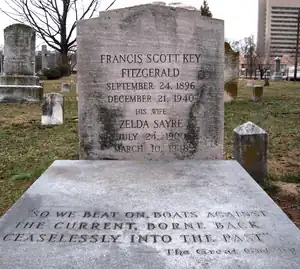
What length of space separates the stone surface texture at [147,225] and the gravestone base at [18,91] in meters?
11.8

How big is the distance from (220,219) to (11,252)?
1049 millimetres

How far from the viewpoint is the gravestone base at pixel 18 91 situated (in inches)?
562

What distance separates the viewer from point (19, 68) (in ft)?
48.9

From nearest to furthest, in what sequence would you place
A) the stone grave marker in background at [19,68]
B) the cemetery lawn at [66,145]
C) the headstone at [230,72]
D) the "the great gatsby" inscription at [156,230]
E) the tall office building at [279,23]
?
the "the great gatsby" inscription at [156,230] → the cemetery lawn at [66,145] → the headstone at [230,72] → the stone grave marker in background at [19,68] → the tall office building at [279,23]

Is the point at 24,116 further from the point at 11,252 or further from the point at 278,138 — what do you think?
the point at 11,252

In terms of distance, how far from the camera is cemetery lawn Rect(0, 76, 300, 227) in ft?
17.1

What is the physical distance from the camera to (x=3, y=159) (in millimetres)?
6910

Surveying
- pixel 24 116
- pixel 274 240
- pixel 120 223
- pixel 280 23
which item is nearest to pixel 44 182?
pixel 120 223

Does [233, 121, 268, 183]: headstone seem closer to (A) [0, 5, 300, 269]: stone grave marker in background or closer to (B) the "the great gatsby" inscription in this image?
(A) [0, 5, 300, 269]: stone grave marker in background

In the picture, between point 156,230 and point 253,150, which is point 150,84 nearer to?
point 253,150

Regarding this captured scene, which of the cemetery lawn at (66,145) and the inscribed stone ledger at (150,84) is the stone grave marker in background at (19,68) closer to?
the cemetery lawn at (66,145)

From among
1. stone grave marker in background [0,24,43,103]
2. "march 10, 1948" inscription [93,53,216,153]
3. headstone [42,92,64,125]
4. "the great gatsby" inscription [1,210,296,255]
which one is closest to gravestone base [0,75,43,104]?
stone grave marker in background [0,24,43,103]

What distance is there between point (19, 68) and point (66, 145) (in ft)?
26.2

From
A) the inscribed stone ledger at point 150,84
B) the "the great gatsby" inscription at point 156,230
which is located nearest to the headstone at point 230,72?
the inscribed stone ledger at point 150,84
